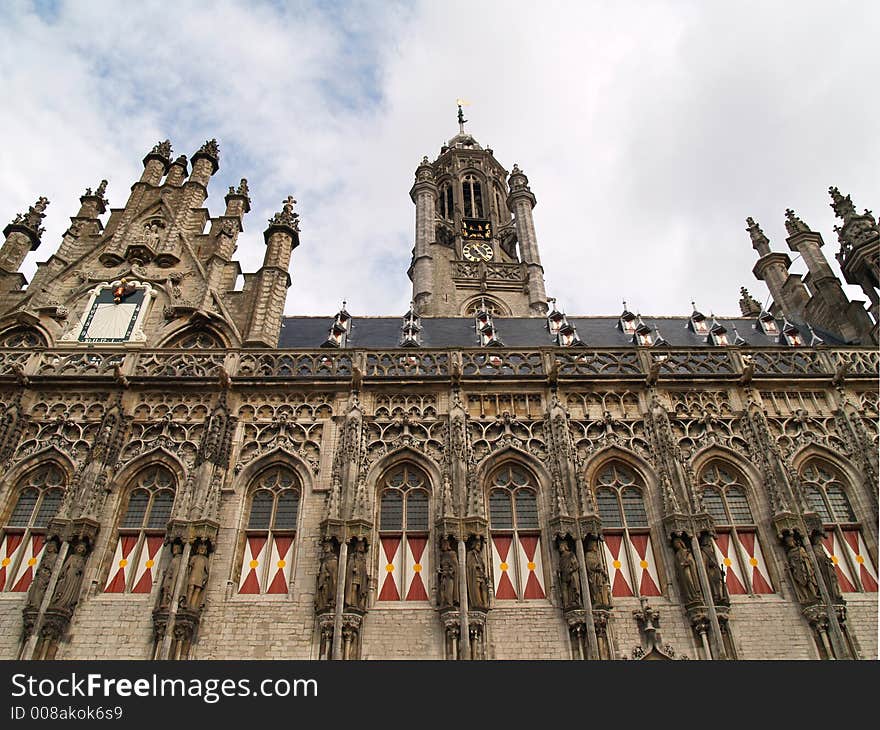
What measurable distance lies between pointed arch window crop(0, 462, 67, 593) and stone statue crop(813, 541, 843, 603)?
1563 centimetres

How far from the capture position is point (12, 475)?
1426 centimetres

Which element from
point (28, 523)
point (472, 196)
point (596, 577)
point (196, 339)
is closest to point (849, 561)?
point (596, 577)

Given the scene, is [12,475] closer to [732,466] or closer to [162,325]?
[162,325]

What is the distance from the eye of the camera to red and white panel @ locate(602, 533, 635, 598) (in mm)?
12953

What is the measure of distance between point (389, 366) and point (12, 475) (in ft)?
28.7

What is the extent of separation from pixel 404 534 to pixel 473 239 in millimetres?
32025

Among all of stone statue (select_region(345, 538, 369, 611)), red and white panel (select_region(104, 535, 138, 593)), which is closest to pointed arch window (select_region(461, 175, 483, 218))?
stone statue (select_region(345, 538, 369, 611))

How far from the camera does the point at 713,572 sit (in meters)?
12.8

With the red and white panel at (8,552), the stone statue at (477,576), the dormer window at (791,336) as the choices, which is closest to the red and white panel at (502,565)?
the stone statue at (477,576)

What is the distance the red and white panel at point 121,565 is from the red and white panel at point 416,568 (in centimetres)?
566

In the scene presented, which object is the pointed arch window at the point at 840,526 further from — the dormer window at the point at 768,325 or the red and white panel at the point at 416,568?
the red and white panel at the point at 416,568

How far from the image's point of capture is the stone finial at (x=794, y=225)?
78.0 feet

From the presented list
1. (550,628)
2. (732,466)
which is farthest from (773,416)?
(550,628)
